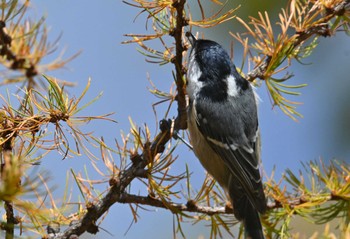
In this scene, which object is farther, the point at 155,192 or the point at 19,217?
the point at 155,192

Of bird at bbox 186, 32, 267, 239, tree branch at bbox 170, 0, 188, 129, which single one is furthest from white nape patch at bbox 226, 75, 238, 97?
tree branch at bbox 170, 0, 188, 129

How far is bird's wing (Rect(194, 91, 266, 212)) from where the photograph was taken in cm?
147

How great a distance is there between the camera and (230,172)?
4.89ft

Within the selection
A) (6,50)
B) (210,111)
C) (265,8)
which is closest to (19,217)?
(6,50)

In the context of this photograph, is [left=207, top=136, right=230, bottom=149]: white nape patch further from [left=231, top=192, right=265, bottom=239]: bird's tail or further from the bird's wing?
[left=231, top=192, right=265, bottom=239]: bird's tail

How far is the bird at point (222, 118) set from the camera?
146cm

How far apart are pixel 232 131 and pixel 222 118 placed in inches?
1.8

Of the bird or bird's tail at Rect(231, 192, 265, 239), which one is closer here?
bird's tail at Rect(231, 192, 265, 239)

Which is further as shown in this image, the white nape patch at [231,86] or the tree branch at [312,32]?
the white nape patch at [231,86]

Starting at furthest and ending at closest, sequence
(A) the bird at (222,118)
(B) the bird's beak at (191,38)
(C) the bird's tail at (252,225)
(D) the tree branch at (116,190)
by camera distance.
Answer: (A) the bird at (222,118) → (B) the bird's beak at (191,38) → (C) the bird's tail at (252,225) → (D) the tree branch at (116,190)

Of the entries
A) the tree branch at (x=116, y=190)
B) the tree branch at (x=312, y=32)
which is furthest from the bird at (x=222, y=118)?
the tree branch at (x=116, y=190)

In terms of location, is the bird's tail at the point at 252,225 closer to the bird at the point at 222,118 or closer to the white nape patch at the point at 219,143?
the bird at the point at 222,118

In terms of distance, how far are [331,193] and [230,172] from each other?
0.44m

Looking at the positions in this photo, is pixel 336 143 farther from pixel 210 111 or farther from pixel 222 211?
pixel 222 211
